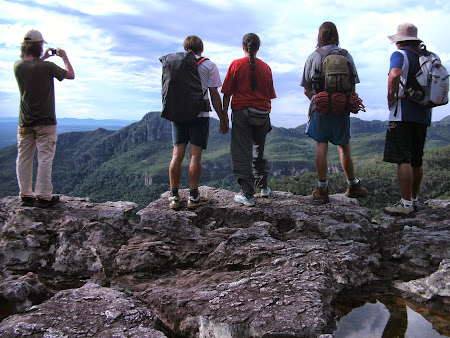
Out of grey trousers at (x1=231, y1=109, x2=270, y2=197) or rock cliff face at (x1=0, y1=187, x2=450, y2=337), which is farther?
grey trousers at (x1=231, y1=109, x2=270, y2=197)

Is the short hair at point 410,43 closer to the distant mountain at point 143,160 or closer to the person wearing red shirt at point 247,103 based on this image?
the person wearing red shirt at point 247,103

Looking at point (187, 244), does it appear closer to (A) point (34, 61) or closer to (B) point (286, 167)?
(A) point (34, 61)

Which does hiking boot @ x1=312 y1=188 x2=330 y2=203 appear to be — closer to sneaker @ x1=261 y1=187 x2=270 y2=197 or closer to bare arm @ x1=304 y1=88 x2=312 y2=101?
sneaker @ x1=261 y1=187 x2=270 y2=197

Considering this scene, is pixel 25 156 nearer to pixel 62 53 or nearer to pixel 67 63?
pixel 67 63

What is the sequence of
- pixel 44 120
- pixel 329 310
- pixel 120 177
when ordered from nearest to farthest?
pixel 329 310
pixel 44 120
pixel 120 177

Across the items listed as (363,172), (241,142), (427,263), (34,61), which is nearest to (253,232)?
(241,142)

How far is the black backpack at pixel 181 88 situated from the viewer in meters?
5.83

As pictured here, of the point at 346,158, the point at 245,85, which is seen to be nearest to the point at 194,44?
the point at 245,85

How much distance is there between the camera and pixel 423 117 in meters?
5.93

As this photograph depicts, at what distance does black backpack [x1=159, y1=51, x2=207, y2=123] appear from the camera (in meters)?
5.83

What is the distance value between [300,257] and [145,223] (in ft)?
8.73

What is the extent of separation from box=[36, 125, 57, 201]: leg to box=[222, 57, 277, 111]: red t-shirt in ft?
11.0

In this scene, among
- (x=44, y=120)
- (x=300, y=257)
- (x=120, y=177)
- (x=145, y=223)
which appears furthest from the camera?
(x=120, y=177)

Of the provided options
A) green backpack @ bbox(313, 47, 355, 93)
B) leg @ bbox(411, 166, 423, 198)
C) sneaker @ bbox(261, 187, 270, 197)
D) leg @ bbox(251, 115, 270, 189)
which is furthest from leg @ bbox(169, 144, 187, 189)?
leg @ bbox(411, 166, 423, 198)
